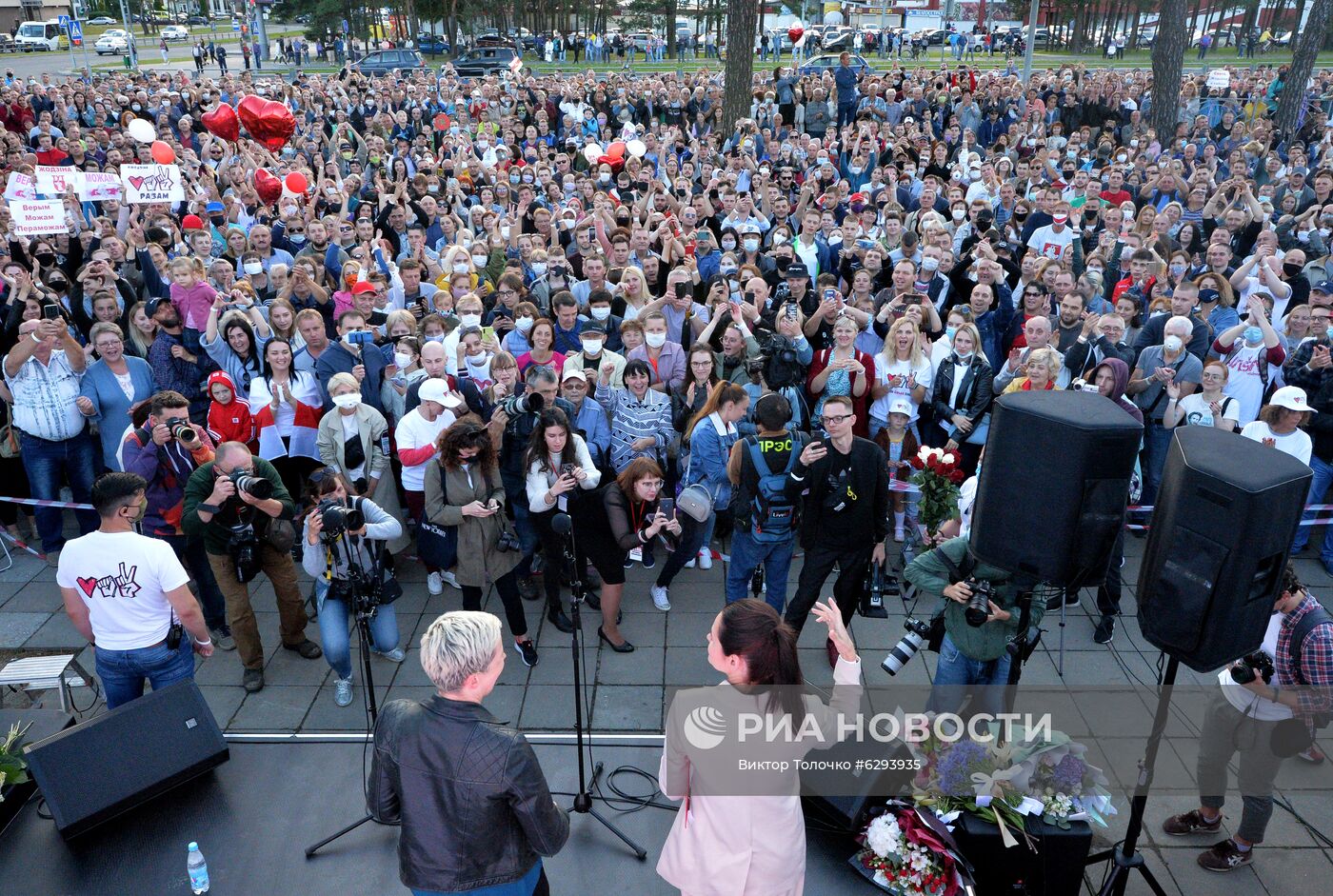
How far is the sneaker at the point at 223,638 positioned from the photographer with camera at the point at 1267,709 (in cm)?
549

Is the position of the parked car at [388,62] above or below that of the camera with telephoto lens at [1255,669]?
above

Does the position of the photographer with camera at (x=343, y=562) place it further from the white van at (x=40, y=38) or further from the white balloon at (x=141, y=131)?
the white van at (x=40, y=38)

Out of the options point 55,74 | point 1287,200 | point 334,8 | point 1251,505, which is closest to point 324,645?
point 1251,505

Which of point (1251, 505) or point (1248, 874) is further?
point (1248, 874)

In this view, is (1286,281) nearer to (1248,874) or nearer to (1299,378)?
(1299,378)

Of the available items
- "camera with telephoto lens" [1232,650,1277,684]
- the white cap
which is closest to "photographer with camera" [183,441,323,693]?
"camera with telephoto lens" [1232,650,1277,684]

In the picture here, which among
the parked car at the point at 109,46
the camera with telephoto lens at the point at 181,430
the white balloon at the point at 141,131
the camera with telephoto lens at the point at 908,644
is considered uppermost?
the parked car at the point at 109,46

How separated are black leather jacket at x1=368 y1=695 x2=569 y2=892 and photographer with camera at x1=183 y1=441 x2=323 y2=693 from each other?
2410 mm

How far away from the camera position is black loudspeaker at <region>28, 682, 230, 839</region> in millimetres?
4039

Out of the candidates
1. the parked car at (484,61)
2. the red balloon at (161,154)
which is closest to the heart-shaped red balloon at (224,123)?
the red balloon at (161,154)

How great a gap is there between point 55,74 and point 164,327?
3787cm

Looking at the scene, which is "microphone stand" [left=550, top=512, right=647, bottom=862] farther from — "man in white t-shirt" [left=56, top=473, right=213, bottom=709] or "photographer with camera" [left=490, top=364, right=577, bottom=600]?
"man in white t-shirt" [left=56, top=473, right=213, bottom=709]

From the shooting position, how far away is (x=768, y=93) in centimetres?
2116

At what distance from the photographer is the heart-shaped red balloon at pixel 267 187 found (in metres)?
11.4
